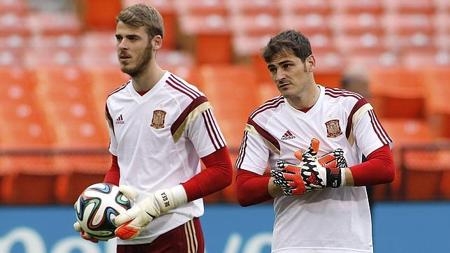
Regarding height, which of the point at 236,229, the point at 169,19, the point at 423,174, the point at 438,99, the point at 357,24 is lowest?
the point at 236,229

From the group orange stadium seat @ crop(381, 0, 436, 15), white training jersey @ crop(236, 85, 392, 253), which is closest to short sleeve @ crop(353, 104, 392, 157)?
white training jersey @ crop(236, 85, 392, 253)

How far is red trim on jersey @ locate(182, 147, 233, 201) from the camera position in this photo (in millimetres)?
6043

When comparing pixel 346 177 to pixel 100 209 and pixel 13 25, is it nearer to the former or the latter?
pixel 100 209

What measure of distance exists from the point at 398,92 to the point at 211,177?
758 centimetres

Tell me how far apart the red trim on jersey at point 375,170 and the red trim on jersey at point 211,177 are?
2.04 feet

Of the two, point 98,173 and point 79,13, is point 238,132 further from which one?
point 79,13

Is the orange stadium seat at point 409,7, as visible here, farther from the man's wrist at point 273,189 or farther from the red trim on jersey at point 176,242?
the man's wrist at point 273,189

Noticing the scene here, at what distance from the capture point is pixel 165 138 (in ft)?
20.1

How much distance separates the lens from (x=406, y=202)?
10.3 m

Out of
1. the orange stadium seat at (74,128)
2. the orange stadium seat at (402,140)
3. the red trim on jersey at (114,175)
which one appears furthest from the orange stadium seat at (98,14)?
the red trim on jersey at (114,175)

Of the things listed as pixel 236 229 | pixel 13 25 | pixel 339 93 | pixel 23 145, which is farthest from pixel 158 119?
pixel 13 25

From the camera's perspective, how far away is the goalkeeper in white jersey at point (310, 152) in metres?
5.95

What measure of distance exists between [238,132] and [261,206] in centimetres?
208

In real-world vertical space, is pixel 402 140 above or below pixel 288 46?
below
